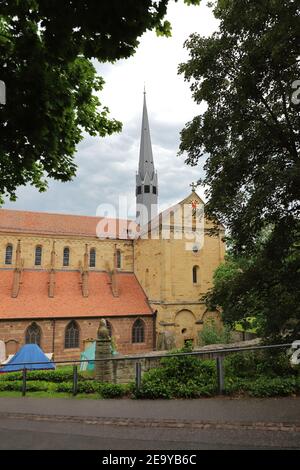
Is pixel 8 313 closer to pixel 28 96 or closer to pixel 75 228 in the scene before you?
pixel 75 228

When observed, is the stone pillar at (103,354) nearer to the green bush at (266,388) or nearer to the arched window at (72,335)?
the green bush at (266,388)

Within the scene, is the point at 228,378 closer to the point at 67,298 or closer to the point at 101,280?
the point at 67,298

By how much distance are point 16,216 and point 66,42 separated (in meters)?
31.5

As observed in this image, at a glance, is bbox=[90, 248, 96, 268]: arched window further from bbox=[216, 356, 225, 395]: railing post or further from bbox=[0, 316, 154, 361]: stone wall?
bbox=[216, 356, 225, 395]: railing post

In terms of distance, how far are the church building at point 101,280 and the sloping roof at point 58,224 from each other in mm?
98

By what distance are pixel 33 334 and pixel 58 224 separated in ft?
38.3

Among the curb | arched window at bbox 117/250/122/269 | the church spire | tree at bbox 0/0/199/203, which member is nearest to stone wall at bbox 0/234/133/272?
arched window at bbox 117/250/122/269

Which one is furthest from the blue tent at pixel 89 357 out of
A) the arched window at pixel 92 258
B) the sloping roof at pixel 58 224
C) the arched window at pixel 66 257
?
the sloping roof at pixel 58 224

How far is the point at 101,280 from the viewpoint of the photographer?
3306cm

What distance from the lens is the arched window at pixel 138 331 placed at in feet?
98.7

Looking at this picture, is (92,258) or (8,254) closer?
(8,254)

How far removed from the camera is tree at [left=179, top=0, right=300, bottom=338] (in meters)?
8.48

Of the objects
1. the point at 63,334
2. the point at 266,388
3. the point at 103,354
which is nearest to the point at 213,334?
the point at 63,334

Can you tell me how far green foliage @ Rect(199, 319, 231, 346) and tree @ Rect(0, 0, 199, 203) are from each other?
22205 millimetres
